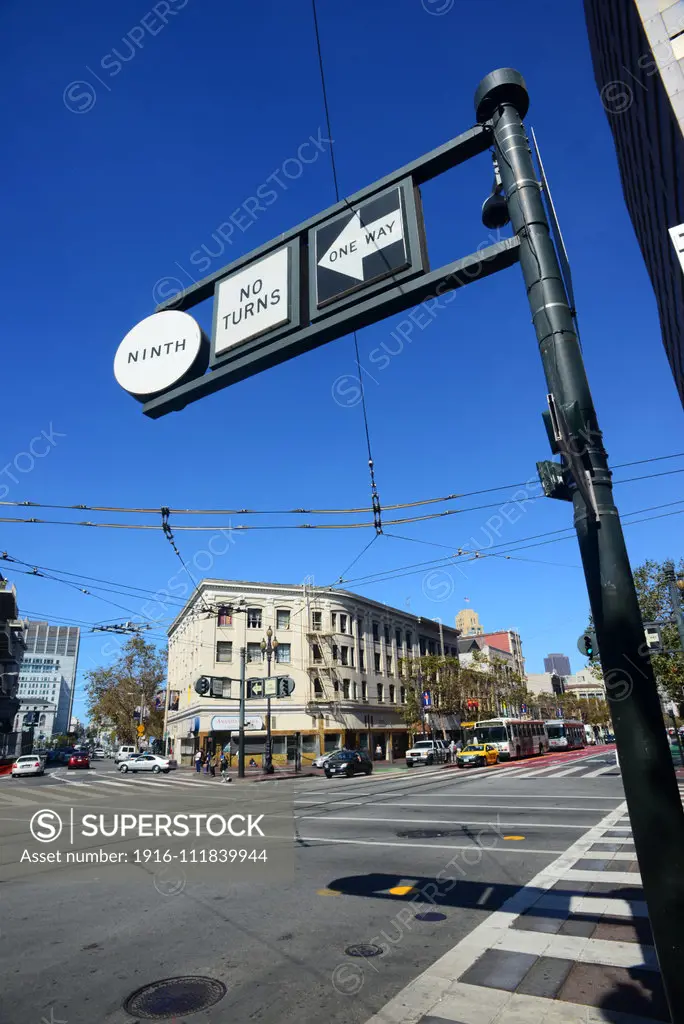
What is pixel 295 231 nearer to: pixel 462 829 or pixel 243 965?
pixel 243 965

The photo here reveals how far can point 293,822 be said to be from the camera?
15.0m

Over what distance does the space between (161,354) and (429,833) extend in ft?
37.9

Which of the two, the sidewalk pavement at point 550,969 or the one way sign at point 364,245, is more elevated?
the one way sign at point 364,245

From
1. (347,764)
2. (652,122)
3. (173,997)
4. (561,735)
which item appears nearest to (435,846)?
(173,997)

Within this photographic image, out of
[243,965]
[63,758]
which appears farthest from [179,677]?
[243,965]

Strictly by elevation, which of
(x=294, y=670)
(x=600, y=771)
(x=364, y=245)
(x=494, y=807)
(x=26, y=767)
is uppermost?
(x=294, y=670)

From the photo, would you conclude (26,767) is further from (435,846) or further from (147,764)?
(435,846)

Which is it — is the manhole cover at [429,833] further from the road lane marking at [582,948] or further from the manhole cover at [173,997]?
the manhole cover at [173,997]

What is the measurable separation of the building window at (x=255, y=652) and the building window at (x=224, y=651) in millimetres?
1457

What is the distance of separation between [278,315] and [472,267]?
5.36 feet

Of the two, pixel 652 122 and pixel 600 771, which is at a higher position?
pixel 652 122

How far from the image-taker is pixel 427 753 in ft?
135

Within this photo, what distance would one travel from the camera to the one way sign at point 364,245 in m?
4.23

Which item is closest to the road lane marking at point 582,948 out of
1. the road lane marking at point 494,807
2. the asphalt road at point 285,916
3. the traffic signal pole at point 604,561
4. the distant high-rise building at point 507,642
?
the asphalt road at point 285,916
